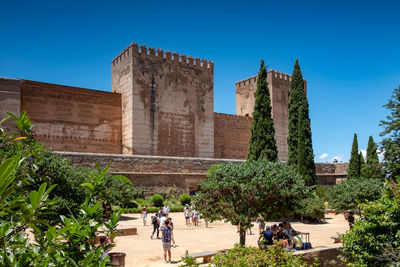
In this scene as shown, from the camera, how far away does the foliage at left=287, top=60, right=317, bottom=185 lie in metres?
21.8

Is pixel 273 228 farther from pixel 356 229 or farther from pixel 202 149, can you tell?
pixel 202 149

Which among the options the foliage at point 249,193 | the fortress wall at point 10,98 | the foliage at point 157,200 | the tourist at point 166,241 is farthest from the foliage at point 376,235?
the fortress wall at point 10,98

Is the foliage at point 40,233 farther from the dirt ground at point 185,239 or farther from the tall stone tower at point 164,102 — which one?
the tall stone tower at point 164,102

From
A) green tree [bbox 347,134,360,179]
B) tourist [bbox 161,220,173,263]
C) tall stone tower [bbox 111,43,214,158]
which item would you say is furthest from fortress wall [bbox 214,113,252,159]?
tourist [bbox 161,220,173,263]

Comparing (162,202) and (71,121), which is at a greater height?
(71,121)

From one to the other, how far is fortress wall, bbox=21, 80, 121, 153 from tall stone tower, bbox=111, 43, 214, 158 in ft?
2.83

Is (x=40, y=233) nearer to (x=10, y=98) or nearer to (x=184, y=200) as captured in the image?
(x=184, y=200)

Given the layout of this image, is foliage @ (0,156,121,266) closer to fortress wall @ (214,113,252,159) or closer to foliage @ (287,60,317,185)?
foliage @ (287,60,317,185)

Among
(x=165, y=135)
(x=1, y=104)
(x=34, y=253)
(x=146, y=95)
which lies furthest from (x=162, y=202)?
(x=34, y=253)

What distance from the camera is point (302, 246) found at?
9.62 metres

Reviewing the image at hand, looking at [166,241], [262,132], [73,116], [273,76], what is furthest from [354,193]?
[273,76]

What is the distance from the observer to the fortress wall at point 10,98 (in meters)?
19.6

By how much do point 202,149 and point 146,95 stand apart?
576cm

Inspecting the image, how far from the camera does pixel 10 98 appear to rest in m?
19.7
